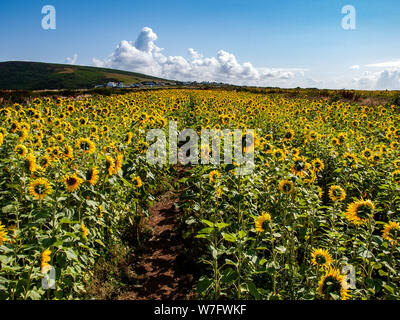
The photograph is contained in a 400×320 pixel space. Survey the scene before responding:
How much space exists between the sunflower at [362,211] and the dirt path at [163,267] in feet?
7.79

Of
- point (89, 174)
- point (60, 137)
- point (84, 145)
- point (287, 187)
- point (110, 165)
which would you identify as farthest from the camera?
point (60, 137)

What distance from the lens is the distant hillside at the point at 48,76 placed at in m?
122

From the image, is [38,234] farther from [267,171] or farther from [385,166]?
[385,166]

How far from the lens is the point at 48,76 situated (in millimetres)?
133000

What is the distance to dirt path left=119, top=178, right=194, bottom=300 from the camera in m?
3.58

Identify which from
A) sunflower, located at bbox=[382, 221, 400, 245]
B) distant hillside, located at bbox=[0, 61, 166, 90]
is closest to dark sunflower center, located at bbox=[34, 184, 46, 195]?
sunflower, located at bbox=[382, 221, 400, 245]

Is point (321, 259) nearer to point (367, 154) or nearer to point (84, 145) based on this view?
point (367, 154)

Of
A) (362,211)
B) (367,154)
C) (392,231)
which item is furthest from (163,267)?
(367,154)

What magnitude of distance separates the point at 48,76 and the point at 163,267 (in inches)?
6253

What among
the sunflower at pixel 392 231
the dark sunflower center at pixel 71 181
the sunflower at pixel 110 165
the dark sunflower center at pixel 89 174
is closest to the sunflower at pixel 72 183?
the dark sunflower center at pixel 71 181

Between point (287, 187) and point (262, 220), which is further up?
point (287, 187)

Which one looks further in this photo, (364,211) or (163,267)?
(163,267)

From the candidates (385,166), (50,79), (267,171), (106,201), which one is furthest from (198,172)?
(50,79)
